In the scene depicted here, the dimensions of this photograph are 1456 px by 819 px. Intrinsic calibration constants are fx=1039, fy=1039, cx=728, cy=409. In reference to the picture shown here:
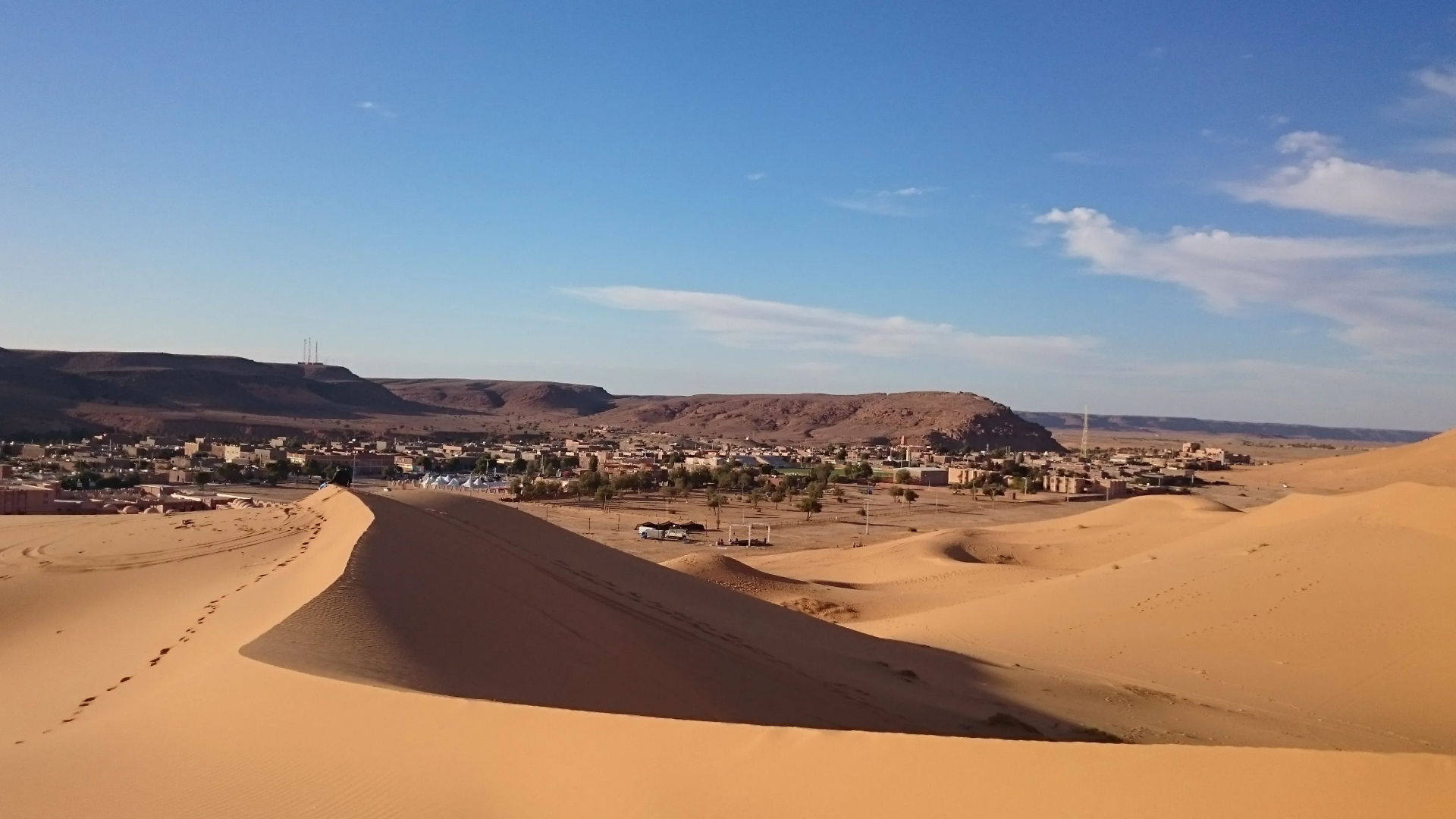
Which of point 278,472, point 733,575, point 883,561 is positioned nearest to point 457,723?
point 733,575

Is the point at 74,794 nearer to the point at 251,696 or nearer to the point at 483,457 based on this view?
the point at 251,696

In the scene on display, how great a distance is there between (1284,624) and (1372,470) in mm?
60988

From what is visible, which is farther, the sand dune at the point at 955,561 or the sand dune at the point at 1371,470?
the sand dune at the point at 1371,470

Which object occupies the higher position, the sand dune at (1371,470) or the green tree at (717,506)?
the sand dune at (1371,470)

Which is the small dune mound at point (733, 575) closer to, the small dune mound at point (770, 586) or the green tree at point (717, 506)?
the small dune mound at point (770, 586)

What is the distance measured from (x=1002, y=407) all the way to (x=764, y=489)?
3222 inches

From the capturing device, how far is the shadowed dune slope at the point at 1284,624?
14.5 meters

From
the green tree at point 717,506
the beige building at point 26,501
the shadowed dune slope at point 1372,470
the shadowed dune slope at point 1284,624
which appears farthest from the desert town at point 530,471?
the shadowed dune slope at point 1284,624

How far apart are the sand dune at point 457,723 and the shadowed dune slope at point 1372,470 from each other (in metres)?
56.3

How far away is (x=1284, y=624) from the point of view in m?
18.7

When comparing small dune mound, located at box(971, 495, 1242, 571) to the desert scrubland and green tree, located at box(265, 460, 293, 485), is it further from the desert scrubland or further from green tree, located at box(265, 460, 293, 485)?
green tree, located at box(265, 460, 293, 485)

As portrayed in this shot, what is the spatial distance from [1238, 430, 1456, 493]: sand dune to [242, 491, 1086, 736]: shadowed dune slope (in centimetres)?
5120

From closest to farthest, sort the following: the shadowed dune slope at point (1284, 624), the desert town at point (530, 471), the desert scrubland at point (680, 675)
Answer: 1. the desert scrubland at point (680, 675)
2. the shadowed dune slope at point (1284, 624)
3. the desert town at point (530, 471)

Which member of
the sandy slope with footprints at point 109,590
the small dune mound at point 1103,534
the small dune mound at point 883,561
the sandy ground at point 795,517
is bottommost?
the sandy ground at point 795,517
